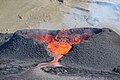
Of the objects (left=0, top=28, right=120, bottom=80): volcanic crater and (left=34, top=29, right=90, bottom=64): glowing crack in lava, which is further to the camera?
(left=34, top=29, right=90, bottom=64): glowing crack in lava

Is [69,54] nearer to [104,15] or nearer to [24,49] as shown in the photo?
[24,49]

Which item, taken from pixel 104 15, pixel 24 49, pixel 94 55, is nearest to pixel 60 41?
pixel 24 49

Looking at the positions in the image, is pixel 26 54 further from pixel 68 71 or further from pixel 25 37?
pixel 68 71

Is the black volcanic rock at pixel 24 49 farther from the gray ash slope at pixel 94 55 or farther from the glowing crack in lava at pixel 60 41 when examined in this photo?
the gray ash slope at pixel 94 55

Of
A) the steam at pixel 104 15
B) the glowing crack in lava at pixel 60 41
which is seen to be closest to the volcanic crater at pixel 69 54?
the glowing crack in lava at pixel 60 41

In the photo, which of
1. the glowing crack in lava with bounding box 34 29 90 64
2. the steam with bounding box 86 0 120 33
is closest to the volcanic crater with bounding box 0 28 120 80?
the glowing crack in lava with bounding box 34 29 90 64

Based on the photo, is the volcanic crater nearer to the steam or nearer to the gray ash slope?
the gray ash slope
